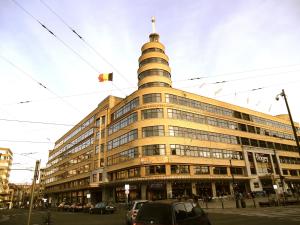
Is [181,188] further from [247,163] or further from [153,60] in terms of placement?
[153,60]

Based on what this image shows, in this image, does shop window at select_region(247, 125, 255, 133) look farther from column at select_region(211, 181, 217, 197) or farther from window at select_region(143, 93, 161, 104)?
window at select_region(143, 93, 161, 104)

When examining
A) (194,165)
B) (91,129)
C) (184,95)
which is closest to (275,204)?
(194,165)

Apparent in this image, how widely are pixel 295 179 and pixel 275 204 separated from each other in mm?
39212

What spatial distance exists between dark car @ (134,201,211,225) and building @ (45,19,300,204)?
27781 mm

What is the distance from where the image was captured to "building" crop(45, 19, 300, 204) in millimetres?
40469

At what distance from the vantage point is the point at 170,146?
4062cm

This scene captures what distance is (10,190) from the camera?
11750cm

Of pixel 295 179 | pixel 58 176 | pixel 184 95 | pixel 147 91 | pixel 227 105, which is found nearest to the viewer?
pixel 147 91

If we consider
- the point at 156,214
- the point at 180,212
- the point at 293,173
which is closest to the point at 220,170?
the point at 293,173

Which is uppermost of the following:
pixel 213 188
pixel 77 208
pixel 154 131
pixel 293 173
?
pixel 154 131

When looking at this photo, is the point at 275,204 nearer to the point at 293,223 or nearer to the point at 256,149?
the point at 293,223

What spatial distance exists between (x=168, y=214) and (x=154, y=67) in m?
42.3

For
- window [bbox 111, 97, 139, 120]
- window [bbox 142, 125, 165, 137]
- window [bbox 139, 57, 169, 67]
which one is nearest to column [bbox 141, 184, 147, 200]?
window [bbox 142, 125, 165, 137]

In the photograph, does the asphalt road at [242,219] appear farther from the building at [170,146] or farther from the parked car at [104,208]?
the building at [170,146]
